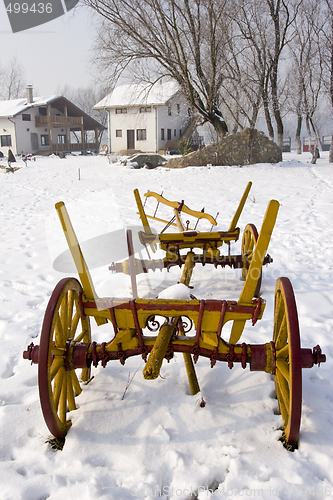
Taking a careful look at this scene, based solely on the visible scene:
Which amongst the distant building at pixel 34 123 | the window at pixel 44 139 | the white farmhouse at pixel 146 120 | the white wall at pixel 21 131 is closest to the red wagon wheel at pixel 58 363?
the white farmhouse at pixel 146 120

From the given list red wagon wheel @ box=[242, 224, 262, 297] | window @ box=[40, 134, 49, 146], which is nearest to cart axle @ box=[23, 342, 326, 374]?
red wagon wheel @ box=[242, 224, 262, 297]

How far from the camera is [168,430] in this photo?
78.6 inches

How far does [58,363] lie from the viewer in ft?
6.34

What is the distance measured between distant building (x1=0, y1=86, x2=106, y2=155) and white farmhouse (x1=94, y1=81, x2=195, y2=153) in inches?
176

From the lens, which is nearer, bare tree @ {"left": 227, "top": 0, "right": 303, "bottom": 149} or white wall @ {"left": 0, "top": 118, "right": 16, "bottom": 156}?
bare tree @ {"left": 227, "top": 0, "right": 303, "bottom": 149}

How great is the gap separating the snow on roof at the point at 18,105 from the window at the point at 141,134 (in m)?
8.67

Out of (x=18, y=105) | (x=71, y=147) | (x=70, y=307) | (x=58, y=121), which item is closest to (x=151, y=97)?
(x=58, y=121)

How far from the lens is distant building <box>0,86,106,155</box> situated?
32.0 meters

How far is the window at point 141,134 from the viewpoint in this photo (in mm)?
31550

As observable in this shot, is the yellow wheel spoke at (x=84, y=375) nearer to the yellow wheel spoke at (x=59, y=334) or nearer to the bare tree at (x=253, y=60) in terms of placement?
the yellow wheel spoke at (x=59, y=334)

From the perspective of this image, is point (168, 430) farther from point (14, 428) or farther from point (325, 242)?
point (325, 242)

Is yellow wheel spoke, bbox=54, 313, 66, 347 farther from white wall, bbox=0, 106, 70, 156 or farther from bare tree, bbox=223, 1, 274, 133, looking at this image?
white wall, bbox=0, 106, 70, 156

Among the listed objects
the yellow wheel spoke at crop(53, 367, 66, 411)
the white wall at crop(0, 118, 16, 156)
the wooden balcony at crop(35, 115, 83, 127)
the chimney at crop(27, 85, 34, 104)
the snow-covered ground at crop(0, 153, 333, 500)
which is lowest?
the snow-covered ground at crop(0, 153, 333, 500)

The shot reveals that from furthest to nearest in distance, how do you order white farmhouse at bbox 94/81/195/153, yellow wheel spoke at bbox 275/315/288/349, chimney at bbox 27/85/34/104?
chimney at bbox 27/85/34/104 → white farmhouse at bbox 94/81/195/153 → yellow wheel spoke at bbox 275/315/288/349
